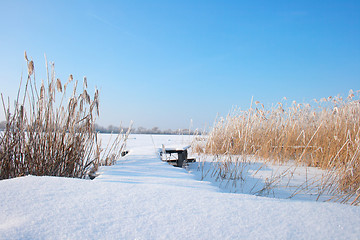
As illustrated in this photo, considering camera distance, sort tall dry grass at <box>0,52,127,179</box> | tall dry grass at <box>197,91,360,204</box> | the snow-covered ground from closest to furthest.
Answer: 1. the snow-covered ground
2. tall dry grass at <box>0,52,127,179</box>
3. tall dry grass at <box>197,91,360,204</box>

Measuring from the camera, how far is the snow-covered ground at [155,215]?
2.15ft

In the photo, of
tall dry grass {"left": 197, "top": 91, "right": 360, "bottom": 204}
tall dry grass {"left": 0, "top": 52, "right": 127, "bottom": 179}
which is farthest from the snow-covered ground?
tall dry grass {"left": 197, "top": 91, "right": 360, "bottom": 204}

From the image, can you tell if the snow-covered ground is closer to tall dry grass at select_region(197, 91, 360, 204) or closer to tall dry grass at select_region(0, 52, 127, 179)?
tall dry grass at select_region(0, 52, 127, 179)

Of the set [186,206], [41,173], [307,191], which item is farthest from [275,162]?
[41,173]

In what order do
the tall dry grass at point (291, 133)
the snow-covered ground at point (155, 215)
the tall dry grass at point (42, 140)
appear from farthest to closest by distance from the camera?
1. the tall dry grass at point (291, 133)
2. the tall dry grass at point (42, 140)
3. the snow-covered ground at point (155, 215)

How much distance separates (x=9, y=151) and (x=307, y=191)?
264 centimetres

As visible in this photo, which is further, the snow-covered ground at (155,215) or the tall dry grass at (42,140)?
the tall dry grass at (42,140)

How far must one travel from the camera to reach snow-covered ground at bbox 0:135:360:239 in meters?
0.65

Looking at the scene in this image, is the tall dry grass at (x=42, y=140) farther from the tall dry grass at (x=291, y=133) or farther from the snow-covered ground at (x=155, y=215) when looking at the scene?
the tall dry grass at (x=291, y=133)

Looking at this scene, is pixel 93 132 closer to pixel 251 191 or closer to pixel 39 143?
pixel 39 143

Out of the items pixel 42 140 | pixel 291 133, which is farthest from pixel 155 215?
pixel 291 133

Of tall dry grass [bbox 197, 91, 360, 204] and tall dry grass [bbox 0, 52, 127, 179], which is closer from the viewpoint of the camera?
tall dry grass [bbox 0, 52, 127, 179]

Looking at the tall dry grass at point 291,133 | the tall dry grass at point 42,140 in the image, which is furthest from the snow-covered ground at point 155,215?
the tall dry grass at point 291,133

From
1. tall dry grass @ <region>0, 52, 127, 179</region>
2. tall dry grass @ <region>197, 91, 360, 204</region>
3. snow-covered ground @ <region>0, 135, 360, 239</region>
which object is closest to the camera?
snow-covered ground @ <region>0, 135, 360, 239</region>
